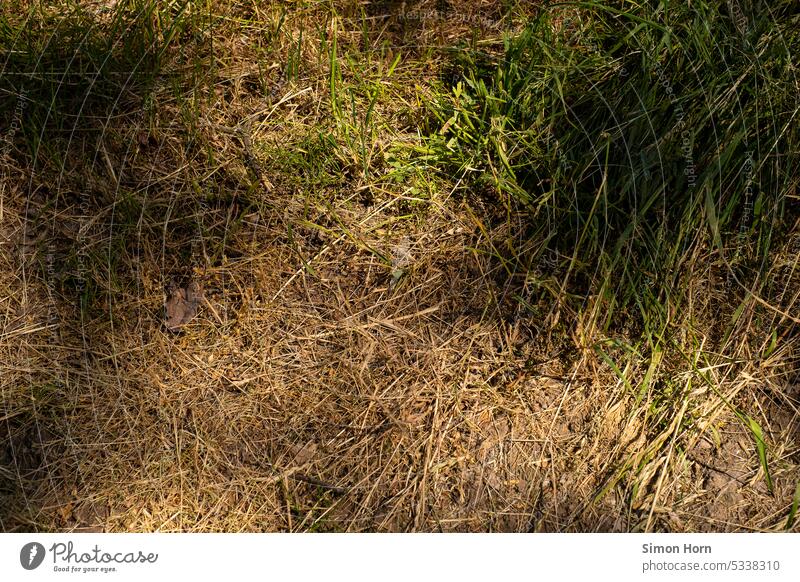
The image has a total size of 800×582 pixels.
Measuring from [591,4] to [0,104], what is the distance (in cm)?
187

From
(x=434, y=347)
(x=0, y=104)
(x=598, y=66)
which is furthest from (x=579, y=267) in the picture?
(x=0, y=104)

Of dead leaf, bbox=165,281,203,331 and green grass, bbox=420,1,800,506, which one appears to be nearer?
green grass, bbox=420,1,800,506

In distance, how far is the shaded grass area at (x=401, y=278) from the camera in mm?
1819

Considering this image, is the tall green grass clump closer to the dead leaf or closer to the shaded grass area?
the shaded grass area

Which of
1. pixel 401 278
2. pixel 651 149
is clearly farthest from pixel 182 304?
pixel 651 149

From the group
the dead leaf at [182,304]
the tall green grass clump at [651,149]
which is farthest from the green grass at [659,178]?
the dead leaf at [182,304]

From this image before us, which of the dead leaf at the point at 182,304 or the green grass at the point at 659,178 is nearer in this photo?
the green grass at the point at 659,178

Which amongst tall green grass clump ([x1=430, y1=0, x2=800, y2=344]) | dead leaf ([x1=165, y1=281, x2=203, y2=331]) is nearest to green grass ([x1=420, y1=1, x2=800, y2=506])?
tall green grass clump ([x1=430, y1=0, x2=800, y2=344])

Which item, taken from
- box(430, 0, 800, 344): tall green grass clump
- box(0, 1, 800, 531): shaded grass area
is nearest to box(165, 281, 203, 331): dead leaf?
box(0, 1, 800, 531): shaded grass area

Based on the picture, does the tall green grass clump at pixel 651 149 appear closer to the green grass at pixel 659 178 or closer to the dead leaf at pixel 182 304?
the green grass at pixel 659 178

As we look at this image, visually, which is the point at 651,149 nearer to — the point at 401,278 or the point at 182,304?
the point at 401,278

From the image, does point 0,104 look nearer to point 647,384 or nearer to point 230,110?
point 230,110

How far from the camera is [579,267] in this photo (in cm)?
187

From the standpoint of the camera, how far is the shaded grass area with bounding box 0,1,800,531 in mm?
1819
